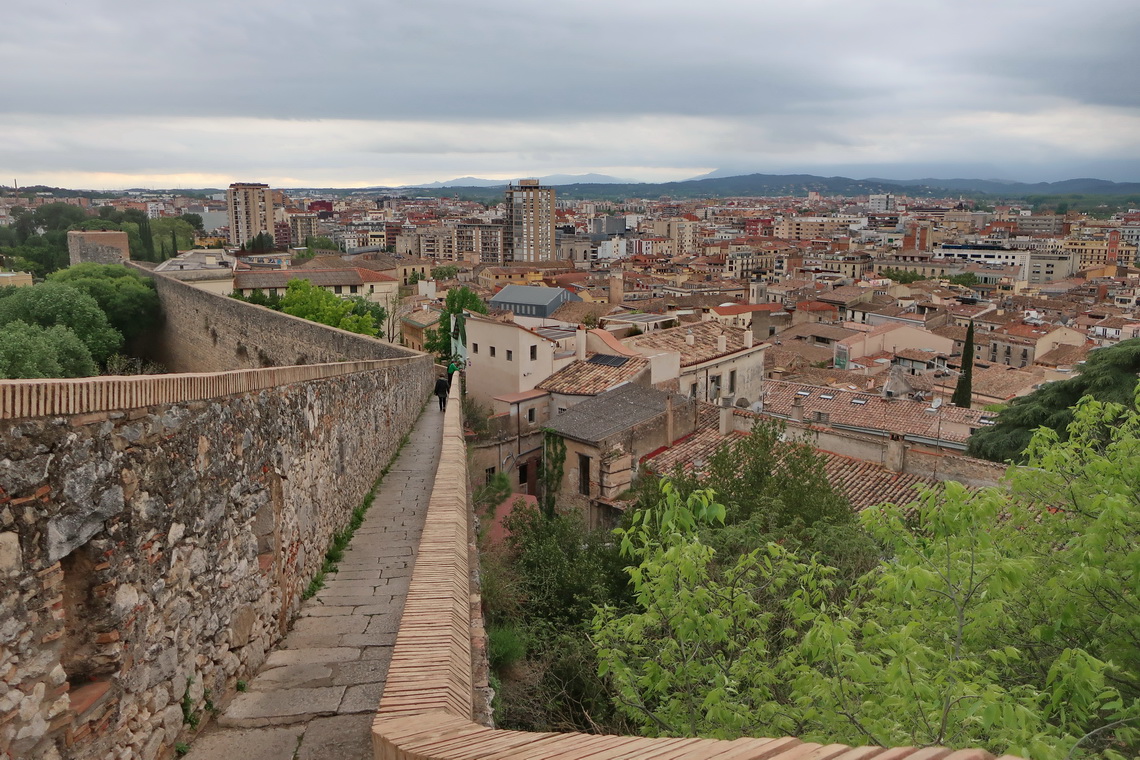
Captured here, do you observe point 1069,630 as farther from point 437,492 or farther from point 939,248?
point 939,248

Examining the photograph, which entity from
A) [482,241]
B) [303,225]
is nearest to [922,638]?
[482,241]

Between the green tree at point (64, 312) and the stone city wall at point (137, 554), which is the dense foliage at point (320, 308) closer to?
the green tree at point (64, 312)

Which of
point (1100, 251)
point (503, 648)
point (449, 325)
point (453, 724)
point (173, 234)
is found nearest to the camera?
point (453, 724)

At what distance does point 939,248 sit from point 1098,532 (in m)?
138

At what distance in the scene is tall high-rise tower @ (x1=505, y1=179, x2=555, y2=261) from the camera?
449 feet

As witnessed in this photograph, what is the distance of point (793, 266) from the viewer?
11694cm

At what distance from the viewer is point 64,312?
24.7 meters

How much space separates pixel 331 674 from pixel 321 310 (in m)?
26.2

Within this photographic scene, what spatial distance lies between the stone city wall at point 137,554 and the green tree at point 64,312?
73.5ft

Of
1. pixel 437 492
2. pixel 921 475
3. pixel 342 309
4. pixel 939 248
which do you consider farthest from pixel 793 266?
pixel 437 492

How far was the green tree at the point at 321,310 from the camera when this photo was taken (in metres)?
29.4

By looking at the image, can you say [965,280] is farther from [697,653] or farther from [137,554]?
[137,554]

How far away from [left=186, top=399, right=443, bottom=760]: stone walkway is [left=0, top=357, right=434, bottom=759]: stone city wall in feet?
0.57

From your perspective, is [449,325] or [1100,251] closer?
[449,325]
